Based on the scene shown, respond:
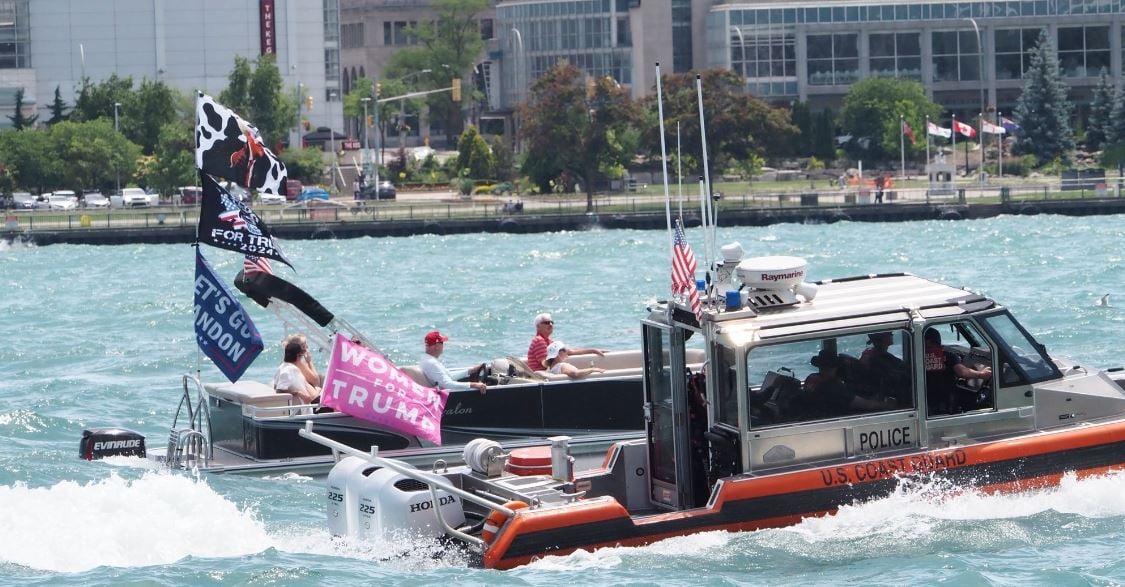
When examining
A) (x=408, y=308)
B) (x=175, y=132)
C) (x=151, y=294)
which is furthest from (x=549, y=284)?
(x=175, y=132)

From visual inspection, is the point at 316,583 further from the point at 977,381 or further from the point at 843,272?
the point at 843,272

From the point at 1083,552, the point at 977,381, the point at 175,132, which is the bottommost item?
the point at 1083,552

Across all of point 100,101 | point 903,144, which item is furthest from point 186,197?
point 903,144

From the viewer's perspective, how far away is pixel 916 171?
97.5 m

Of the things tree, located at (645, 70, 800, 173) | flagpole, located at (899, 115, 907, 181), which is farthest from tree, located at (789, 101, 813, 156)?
tree, located at (645, 70, 800, 173)

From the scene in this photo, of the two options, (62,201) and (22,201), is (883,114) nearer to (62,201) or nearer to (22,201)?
(62,201)

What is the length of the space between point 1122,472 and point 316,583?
229 inches

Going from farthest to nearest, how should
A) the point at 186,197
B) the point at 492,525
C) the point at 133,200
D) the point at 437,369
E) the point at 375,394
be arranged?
the point at 186,197 → the point at 133,200 → the point at 437,369 → the point at 375,394 → the point at 492,525

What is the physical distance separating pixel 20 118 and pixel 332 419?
9539 centimetres

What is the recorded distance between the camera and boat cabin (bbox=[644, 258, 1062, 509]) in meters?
12.8

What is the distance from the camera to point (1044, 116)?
94688 millimetres

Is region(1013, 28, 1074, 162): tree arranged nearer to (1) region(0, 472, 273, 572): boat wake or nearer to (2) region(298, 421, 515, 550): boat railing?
(1) region(0, 472, 273, 572): boat wake

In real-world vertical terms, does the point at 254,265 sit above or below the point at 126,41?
below

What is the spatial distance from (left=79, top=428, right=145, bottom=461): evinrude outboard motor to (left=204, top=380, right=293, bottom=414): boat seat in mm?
947
